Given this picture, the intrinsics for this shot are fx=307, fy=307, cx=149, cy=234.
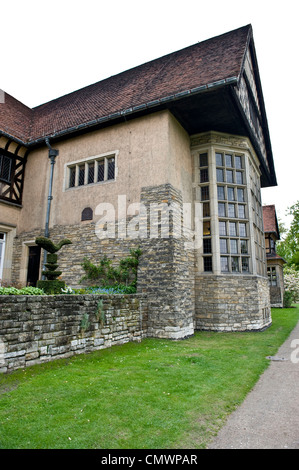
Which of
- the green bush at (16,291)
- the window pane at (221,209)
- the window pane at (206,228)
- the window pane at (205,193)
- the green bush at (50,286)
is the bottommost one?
the green bush at (16,291)

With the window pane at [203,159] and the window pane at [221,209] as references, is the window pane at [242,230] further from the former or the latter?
the window pane at [203,159]

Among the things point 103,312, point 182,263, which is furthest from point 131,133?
point 103,312

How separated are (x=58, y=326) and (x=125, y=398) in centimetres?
223

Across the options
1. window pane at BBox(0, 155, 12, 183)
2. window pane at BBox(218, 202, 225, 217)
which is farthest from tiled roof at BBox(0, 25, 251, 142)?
window pane at BBox(218, 202, 225, 217)

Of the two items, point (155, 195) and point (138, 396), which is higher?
point (155, 195)

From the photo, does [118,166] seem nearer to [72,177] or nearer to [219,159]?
[72,177]

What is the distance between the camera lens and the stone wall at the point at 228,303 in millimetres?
9852

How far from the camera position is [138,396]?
4070 millimetres

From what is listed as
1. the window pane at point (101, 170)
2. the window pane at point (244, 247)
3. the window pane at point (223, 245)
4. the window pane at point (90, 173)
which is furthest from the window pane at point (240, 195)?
the window pane at point (90, 173)

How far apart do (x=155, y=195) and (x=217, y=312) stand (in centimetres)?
423

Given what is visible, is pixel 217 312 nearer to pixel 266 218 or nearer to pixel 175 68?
pixel 175 68

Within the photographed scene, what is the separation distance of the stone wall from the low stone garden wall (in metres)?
2.93

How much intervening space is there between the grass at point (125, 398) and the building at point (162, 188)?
2.79 meters
